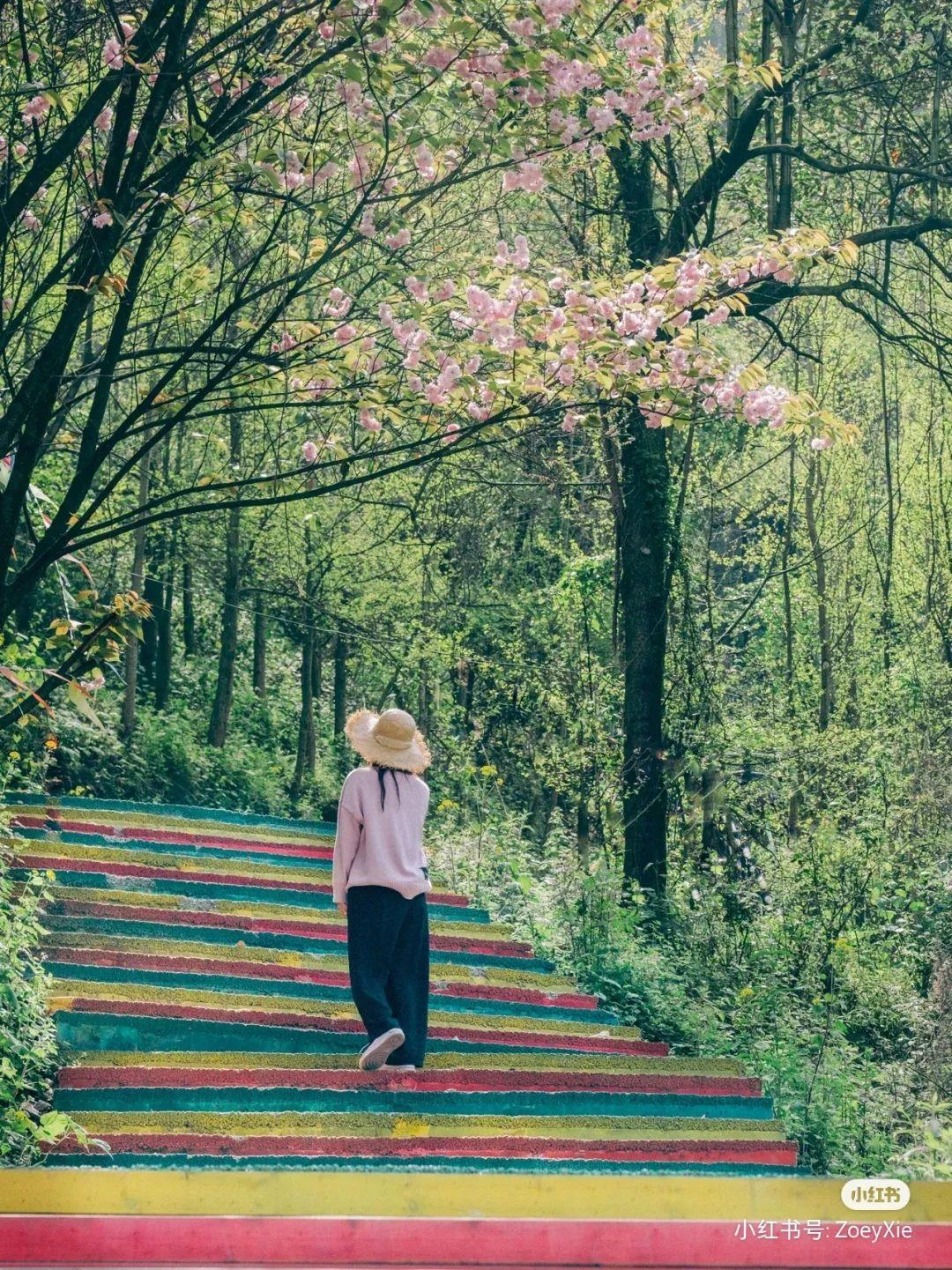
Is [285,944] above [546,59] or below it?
below

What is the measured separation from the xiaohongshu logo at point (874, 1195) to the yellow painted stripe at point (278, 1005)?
11.1ft

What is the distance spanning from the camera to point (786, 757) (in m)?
15.9

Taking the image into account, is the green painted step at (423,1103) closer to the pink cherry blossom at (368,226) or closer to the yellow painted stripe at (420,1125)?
the yellow painted stripe at (420,1125)

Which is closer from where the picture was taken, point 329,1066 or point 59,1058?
point 59,1058

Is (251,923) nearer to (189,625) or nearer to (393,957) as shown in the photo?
(393,957)

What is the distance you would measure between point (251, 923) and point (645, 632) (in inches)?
223

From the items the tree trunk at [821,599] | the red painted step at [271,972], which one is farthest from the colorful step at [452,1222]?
the tree trunk at [821,599]

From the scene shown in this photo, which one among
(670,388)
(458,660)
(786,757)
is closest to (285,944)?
(670,388)

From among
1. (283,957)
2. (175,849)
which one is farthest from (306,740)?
(283,957)

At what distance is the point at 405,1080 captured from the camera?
21.5ft

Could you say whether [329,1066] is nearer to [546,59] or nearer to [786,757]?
[546,59]

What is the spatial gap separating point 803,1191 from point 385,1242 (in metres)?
1.25

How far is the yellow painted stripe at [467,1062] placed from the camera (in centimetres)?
632

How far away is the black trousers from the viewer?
6.80 metres
